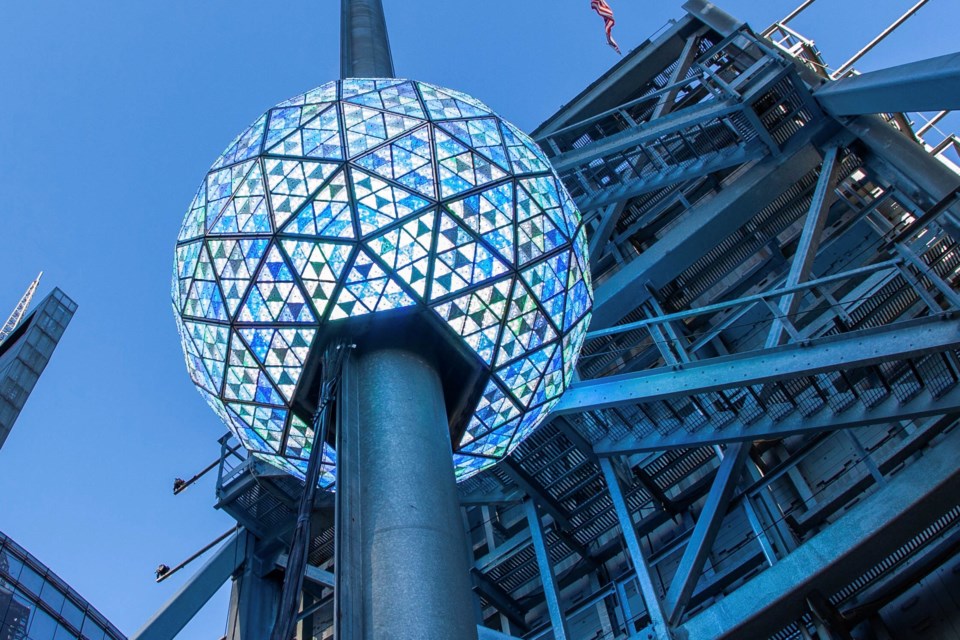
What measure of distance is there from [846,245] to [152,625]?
47.4 feet

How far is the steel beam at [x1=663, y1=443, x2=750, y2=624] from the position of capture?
1220cm

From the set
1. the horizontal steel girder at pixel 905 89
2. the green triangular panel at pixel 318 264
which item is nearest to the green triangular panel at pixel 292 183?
the green triangular panel at pixel 318 264

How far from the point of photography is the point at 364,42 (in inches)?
587

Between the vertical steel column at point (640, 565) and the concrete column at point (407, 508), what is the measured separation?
Result: 18.2 feet

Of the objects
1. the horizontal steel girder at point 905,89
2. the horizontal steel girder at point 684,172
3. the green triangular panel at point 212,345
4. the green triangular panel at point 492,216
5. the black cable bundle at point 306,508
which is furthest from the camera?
the horizontal steel girder at point 684,172

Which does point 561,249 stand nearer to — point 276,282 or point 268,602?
point 276,282

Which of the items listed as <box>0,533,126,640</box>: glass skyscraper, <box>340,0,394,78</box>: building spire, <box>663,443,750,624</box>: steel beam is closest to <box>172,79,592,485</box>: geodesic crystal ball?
<box>663,443,750,624</box>: steel beam

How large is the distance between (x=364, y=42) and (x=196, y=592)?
391 inches

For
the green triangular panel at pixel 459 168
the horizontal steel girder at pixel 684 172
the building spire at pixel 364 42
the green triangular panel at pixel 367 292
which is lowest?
the green triangular panel at pixel 367 292

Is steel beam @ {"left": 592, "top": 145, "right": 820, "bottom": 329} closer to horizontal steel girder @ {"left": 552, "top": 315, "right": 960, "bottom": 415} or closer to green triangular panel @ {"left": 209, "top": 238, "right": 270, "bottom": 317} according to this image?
horizontal steel girder @ {"left": 552, "top": 315, "right": 960, "bottom": 415}

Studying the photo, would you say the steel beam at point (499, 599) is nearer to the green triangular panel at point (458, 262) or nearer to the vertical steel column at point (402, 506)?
the vertical steel column at point (402, 506)

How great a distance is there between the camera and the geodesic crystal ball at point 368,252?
8.09m

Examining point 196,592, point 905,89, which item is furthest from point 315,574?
point 905,89

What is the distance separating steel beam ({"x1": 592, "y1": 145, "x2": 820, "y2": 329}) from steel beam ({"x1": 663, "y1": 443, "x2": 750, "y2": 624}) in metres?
4.52
